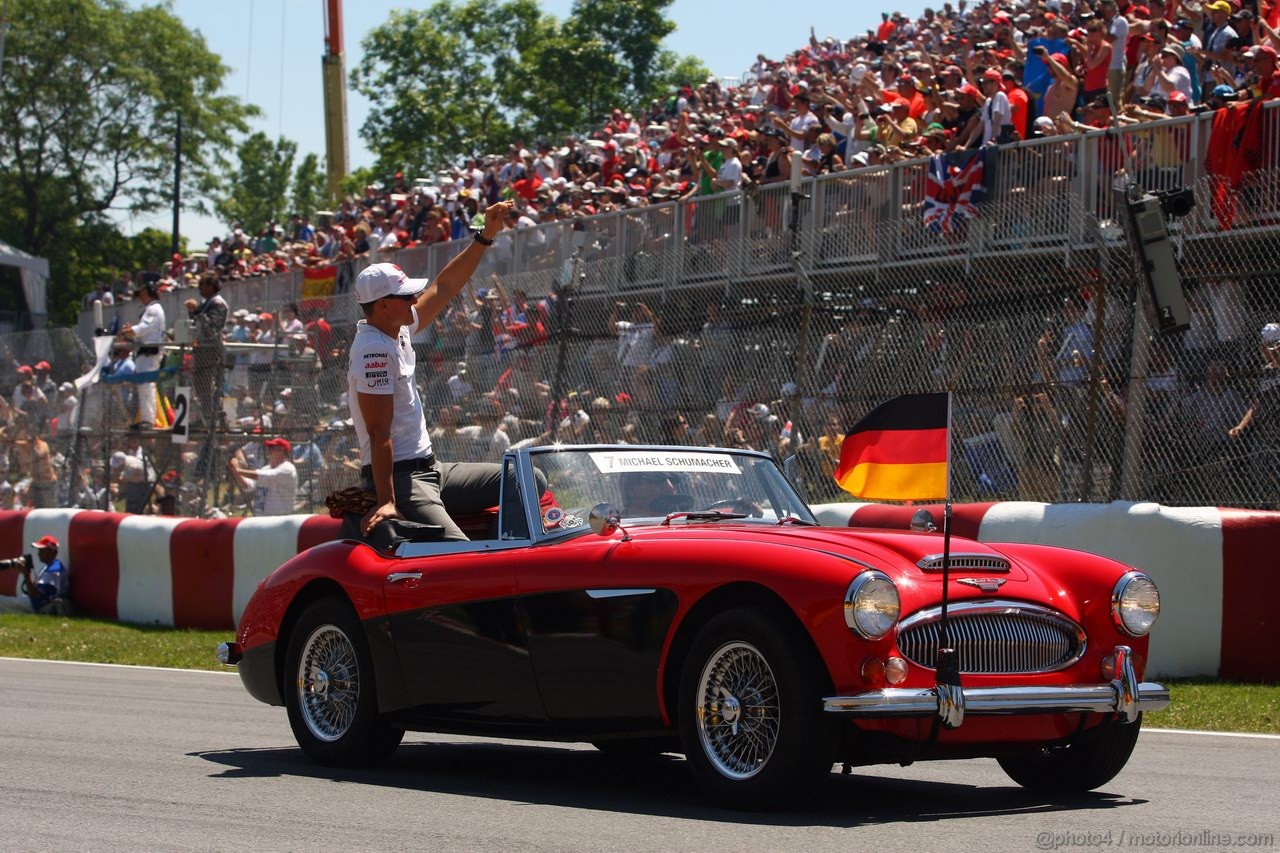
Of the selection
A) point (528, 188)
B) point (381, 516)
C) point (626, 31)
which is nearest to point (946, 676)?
point (381, 516)

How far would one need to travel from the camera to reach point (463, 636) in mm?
6449

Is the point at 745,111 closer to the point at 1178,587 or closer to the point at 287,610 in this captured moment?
the point at 1178,587

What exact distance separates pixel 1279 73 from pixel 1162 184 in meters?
1.18

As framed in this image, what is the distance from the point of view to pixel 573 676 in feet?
19.6

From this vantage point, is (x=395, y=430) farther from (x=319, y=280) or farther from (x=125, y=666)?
(x=319, y=280)

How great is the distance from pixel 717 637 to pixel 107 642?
30.3 feet

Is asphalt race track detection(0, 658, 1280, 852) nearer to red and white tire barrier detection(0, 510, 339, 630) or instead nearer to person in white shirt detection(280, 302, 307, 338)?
red and white tire barrier detection(0, 510, 339, 630)

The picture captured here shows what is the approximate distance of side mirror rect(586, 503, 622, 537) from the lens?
239 inches

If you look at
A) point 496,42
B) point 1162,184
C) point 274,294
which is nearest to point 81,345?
point 274,294

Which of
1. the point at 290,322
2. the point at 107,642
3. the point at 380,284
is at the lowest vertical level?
the point at 107,642

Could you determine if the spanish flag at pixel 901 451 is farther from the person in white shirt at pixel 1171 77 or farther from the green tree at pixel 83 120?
the green tree at pixel 83 120

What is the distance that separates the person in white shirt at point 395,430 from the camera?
7.16 meters

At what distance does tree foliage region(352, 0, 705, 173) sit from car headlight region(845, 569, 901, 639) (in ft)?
175

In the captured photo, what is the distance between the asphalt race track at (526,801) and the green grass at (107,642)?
4.11 m
